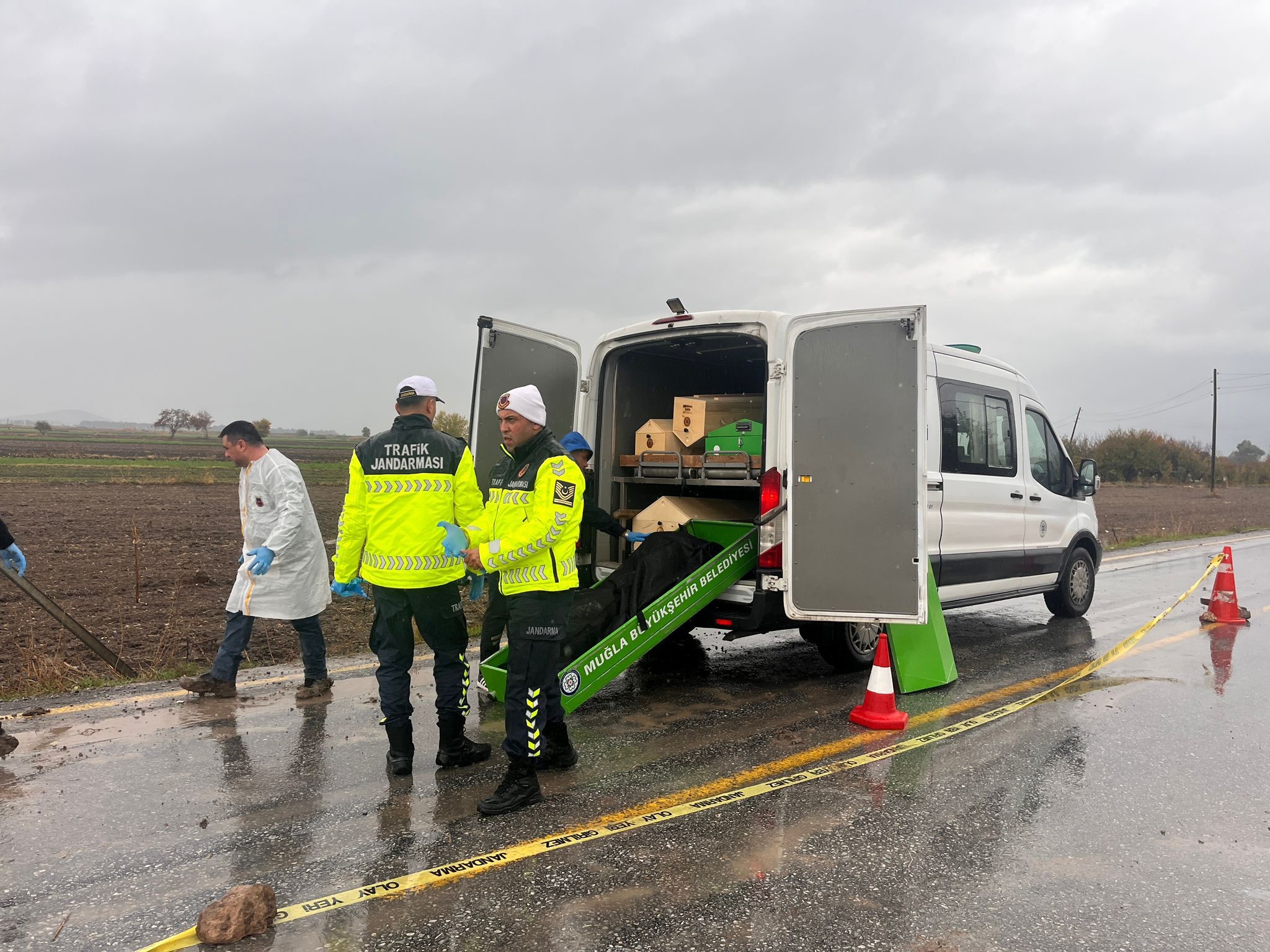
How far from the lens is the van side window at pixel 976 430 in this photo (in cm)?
642

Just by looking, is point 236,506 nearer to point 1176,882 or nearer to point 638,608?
point 638,608

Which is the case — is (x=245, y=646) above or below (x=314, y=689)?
above

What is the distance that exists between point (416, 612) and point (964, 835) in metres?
2.61

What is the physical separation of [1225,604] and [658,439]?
620 cm

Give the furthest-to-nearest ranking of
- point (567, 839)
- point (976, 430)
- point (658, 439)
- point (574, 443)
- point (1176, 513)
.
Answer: point (1176, 513), point (976, 430), point (658, 439), point (574, 443), point (567, 839)

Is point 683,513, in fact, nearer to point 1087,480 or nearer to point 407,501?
point 407,501

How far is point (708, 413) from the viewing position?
20.3ft

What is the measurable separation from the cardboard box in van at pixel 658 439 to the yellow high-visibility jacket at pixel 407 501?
233 cm

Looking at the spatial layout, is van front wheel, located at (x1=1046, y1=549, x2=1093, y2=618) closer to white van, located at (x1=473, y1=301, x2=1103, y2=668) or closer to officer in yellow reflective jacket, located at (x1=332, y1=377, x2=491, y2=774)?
white van, located at (x1=473, y1=301, x2=1103, y2=668)

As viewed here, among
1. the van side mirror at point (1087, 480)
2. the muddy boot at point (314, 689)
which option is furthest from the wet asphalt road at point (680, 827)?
the van side mirror at point (1087, 480)

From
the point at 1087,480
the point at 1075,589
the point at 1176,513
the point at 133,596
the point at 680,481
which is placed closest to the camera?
the point at 680,481

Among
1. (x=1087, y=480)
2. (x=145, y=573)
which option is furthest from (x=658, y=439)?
(x=145, y=573)

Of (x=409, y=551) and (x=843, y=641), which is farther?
(x=843, y=641)

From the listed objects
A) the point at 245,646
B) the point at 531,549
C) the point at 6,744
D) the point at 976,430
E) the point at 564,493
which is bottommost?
the point at 6,744
